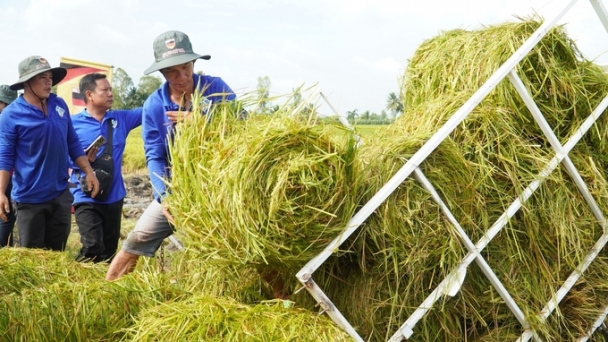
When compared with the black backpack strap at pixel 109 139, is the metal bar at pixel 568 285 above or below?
below

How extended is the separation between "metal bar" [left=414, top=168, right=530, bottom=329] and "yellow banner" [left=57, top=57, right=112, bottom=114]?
19.1 ft

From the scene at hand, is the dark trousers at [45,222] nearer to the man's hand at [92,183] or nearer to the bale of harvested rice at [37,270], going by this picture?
the man's hand at [92,183]

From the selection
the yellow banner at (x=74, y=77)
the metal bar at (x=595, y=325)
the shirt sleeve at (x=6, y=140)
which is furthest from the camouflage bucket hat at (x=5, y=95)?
the metal bar at (x=595, y=325)

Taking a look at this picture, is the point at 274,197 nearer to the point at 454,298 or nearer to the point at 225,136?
the point at 225,136

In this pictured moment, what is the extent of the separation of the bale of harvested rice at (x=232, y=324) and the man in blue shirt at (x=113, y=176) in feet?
9.69

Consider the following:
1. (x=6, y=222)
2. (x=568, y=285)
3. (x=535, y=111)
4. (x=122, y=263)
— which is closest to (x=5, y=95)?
(x=6, y=222)

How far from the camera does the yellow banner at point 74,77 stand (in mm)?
8086

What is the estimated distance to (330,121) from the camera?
2.96 metres

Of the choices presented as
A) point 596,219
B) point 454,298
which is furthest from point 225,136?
point 596,219

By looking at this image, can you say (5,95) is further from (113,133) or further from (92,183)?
(92,183)

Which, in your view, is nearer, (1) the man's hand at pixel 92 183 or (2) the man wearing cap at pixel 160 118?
(2) the man wearing cap at pixel 160 118

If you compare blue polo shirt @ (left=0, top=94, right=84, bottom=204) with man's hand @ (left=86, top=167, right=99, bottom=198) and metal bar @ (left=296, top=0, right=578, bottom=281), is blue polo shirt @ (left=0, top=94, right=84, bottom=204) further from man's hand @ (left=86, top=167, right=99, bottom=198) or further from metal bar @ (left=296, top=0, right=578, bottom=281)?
metal bar @ (left=296, top=0, right=578, bottom=281)

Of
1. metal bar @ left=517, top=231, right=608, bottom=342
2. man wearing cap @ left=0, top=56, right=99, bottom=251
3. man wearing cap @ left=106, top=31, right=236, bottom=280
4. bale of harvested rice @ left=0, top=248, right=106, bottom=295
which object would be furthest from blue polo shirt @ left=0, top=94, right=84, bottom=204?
metal bar @ left=517, top=231, right=608, bottom=342

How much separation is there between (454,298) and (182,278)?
1.45 m
